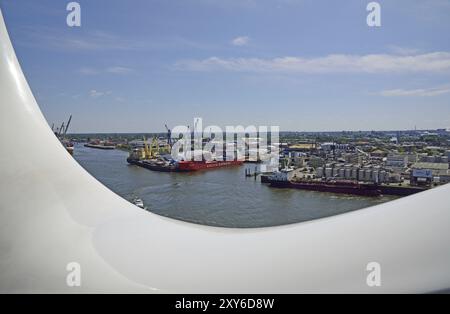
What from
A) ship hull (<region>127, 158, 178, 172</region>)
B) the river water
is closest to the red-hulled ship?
ship hull (<region>127, 158, 178, 172</region>)

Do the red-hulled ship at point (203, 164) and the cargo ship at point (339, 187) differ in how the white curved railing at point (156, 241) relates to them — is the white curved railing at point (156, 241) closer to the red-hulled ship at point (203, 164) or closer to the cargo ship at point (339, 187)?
the cargo ship at point (339, 187)

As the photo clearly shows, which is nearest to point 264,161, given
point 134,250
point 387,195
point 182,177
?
point 182,177

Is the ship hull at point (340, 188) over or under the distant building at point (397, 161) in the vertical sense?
under

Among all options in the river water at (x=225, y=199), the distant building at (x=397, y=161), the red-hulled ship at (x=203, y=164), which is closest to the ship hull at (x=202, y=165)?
the red-hulled ship at (x=203, y=164)

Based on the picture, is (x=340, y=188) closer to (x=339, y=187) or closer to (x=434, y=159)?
(x=339, y=187)

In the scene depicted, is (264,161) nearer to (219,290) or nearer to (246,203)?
(246,203)

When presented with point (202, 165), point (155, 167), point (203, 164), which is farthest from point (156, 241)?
point (203, 164)
